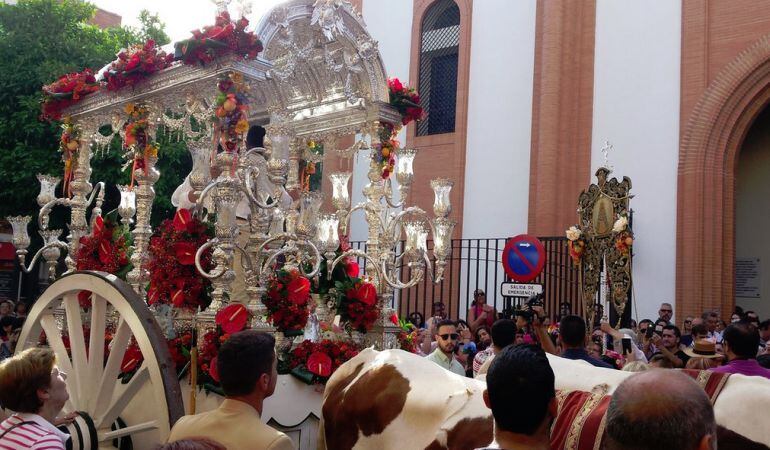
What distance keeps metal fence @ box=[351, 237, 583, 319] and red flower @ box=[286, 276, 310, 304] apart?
281 inches

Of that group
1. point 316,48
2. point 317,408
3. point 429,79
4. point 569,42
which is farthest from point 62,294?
point 429,79

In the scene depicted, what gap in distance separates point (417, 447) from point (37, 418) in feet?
6.45

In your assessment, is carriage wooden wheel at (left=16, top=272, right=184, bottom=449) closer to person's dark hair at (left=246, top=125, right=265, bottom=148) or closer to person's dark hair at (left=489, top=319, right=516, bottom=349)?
person's dark hair at (left=489, top=319, right=516, bottom=349)

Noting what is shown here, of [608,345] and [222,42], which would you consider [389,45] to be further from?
[222,42]

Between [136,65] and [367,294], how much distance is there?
284 centimetres

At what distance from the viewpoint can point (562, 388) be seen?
4.02 metres

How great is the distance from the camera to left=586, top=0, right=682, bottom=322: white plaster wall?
45.9 ft

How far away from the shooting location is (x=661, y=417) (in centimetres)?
185

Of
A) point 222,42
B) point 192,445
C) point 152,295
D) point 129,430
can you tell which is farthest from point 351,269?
point 192,445

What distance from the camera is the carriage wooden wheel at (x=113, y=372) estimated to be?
14.7 feet

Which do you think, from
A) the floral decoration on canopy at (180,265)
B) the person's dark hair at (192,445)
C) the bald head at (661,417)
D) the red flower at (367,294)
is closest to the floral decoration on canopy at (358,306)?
the red flower at (367,294)

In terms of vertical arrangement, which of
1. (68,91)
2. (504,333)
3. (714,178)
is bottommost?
(504,333)

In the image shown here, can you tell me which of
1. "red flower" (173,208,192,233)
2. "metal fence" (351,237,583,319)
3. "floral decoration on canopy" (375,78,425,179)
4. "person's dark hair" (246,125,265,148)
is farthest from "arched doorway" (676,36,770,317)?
"red flower" (173,208,192,233)

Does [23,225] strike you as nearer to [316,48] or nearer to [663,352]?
[316,48]
